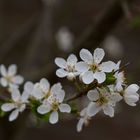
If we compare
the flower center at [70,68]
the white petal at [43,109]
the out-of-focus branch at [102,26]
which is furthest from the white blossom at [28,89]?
the out-of-focus branch at [102,26]

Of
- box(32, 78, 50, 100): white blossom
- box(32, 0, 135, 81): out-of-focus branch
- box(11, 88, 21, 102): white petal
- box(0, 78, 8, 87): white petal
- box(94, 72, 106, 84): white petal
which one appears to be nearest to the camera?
box(94, 72, 106, 84): white petal

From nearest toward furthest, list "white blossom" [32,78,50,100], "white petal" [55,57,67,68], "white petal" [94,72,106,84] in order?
"white petal" [94,72,106,84] < "white petal" [55,57,67,68] < "white blossom" [32,78,50,100]

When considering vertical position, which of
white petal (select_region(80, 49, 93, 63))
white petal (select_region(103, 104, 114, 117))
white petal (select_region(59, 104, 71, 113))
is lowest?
white petal (select_region(103, 104, 114, 117))

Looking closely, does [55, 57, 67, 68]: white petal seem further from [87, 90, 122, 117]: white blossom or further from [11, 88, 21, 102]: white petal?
[11, 88, 21, 102]: white petal

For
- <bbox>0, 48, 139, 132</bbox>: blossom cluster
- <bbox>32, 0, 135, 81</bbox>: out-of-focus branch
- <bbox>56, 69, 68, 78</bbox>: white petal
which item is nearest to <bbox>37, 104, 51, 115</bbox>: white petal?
<bbox>0, 48, 139, 132</bbox>: blossom cluster

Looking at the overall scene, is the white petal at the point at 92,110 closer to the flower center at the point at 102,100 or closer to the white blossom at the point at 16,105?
the flower center at the point at 102,100

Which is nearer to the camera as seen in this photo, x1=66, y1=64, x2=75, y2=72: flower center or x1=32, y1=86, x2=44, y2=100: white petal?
x1=66, y1=64, x2=75, y2=72: flower center
